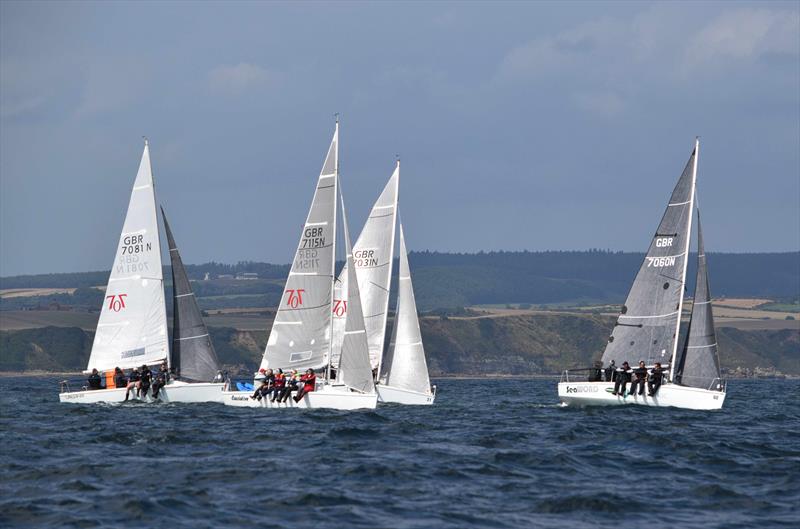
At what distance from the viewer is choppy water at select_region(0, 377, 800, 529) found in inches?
1015

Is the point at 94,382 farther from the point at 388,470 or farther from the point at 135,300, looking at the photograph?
the point at 388,470

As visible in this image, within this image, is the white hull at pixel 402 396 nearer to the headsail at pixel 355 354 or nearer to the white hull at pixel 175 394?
the headsail at pixel 355 354

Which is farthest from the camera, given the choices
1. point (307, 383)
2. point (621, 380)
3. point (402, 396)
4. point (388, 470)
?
point (402, 396)

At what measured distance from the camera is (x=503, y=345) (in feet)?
555

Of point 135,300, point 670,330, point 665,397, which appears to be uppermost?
point 135,300

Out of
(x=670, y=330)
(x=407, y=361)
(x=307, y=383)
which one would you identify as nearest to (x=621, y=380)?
(x=670, y=330)

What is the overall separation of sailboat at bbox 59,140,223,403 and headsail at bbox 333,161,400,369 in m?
6.71

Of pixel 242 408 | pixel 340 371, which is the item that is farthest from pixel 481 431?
pixel 242 408

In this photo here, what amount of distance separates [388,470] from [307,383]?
16.6 meters

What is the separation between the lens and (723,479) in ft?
102

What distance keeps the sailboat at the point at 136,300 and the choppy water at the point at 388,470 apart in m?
5.43

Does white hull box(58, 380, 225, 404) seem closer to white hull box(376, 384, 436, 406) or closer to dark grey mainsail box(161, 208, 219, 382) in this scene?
dark grey mainsail box(161, 208, 219, 382)

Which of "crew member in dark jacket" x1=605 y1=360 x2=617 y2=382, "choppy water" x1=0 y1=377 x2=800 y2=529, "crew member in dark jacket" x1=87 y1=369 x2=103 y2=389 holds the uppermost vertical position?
"crew member in dark jacket" x1=605 y1=360 x2=617 y2=382

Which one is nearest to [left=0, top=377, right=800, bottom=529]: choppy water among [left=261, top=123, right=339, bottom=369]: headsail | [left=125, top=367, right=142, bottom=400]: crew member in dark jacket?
[left=125, top=367, right=142, bottom=400]: crew member in dark jacket
